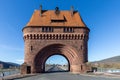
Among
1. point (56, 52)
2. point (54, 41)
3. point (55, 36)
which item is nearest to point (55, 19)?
point (55, 36)

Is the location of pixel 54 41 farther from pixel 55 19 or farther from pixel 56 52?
pixel 55 19

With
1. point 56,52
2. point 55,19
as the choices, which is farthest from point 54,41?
point 55,19

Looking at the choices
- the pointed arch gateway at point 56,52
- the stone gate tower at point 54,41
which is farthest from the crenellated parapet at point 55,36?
the pointed arch gateway at point 56,52

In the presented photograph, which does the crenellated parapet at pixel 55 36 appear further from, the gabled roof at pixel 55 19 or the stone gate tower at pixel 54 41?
the gabled roof at pixel 55 19

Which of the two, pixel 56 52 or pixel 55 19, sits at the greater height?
pixel 55 19

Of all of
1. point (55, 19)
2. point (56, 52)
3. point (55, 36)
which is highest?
point (55, 19)

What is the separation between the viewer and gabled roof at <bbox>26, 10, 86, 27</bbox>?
1644 inches

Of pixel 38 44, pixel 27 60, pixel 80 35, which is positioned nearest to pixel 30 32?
pixel 38 44

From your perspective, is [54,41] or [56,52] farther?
[56,52]

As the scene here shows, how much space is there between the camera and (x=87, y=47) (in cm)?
4253

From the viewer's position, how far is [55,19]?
42.6 metres

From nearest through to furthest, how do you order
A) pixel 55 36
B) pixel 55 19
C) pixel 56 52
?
pixel 55 36 → pixel 55 19 → pixel 56 52

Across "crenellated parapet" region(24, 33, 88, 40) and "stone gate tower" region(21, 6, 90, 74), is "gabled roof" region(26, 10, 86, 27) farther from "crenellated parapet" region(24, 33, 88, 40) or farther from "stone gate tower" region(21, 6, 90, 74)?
"crenellated parapet" region(24, 33, 88, 40)

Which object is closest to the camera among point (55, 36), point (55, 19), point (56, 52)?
point (55, 36)
